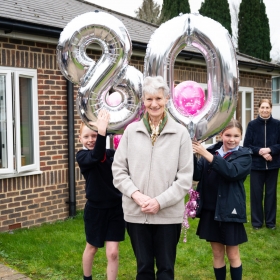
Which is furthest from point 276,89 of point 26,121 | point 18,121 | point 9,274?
point 9,274

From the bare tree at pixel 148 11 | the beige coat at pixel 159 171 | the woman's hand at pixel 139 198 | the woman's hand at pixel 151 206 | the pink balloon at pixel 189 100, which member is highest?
the bare tree at pixel 148 11

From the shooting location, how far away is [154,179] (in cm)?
275

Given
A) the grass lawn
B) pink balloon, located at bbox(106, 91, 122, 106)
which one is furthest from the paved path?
pink balloon, located at bbox(106, 91, 122, 106)

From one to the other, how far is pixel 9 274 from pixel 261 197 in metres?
3.44

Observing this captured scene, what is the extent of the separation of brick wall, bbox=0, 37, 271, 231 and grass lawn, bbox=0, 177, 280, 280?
0.34 m

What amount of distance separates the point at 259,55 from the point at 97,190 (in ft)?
85.0

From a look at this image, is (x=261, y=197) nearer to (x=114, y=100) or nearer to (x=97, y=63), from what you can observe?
(x=114, y=100)

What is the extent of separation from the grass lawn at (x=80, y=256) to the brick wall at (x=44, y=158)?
1.12 ft

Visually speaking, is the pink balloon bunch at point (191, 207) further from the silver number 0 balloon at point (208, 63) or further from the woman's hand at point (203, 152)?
the silver number 0 balloon at point (208, 63)

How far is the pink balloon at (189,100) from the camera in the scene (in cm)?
324

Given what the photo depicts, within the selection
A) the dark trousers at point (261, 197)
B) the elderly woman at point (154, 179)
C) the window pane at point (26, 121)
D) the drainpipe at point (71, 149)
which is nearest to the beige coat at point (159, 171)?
the elderly woman at point (154, 179)

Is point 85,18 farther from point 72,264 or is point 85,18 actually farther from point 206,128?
point 72,264

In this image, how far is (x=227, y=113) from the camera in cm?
314

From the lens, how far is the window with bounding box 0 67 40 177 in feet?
19.0
